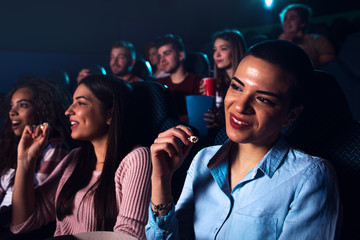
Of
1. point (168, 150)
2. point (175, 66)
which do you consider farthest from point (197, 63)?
point (168, 150)

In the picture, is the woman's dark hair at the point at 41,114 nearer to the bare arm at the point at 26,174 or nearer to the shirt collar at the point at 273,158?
the bare arm at the point at 26,174

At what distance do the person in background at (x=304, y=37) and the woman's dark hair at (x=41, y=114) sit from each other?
1943 millimetres

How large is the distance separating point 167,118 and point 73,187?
0.42 m

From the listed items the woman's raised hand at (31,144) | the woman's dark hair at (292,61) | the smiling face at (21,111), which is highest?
the woman's dark hair at (292,61)

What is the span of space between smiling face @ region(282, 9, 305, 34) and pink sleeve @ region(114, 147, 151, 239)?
2.19 m

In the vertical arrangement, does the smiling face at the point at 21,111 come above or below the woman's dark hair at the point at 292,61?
below

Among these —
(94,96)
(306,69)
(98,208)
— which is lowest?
(98,208)

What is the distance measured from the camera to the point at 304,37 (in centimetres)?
258

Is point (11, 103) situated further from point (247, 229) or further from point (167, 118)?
point (247, 229)

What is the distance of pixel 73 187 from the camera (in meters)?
1.06

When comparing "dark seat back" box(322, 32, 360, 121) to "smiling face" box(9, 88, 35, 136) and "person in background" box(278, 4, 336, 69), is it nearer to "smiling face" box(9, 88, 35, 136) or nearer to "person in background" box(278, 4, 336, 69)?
"person in background" box(278, 4, 336, 69)

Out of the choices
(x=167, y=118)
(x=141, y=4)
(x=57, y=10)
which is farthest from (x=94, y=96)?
(x=141, y=4)

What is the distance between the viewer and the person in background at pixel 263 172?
0.61 metres

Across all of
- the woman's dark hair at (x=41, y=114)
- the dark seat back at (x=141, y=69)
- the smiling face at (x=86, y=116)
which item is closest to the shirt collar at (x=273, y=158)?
the smiling face at (x=86, y=116)
